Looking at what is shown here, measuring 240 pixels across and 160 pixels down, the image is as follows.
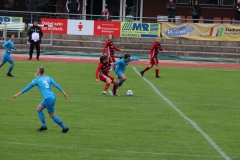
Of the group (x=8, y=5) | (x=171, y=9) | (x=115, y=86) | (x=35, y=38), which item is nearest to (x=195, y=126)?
(x=115, y=86)

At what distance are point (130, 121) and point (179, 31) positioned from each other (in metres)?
23.4

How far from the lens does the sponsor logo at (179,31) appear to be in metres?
40.5

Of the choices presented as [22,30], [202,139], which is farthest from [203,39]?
[202,139]

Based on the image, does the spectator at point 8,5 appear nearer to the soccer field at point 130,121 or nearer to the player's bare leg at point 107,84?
the soccer field at point 130,121

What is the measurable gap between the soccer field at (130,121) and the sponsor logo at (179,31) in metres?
11.2

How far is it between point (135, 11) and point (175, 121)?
29.4 meters

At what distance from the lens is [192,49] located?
4016 centimetres

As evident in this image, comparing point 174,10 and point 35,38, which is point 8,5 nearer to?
point 35,38

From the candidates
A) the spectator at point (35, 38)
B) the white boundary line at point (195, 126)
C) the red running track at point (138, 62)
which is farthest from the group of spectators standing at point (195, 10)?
the white boundary line at point (195, 126)

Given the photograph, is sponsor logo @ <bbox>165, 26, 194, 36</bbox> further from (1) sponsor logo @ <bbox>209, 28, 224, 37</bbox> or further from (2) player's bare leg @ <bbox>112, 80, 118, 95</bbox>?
(2) player's bare leg @ <bbox>112, 80, 118, 95</bbox>

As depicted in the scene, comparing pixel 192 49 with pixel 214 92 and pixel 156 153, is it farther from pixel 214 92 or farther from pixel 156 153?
pixel 156 153

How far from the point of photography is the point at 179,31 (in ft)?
133

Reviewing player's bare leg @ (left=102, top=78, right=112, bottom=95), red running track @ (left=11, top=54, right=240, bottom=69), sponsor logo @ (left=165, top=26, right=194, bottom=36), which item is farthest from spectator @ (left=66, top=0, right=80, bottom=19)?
player's bare leg @ (left=102, top=78, right=112, bottom=95)

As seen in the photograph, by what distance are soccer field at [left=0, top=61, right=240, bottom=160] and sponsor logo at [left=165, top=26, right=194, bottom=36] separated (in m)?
11.2
